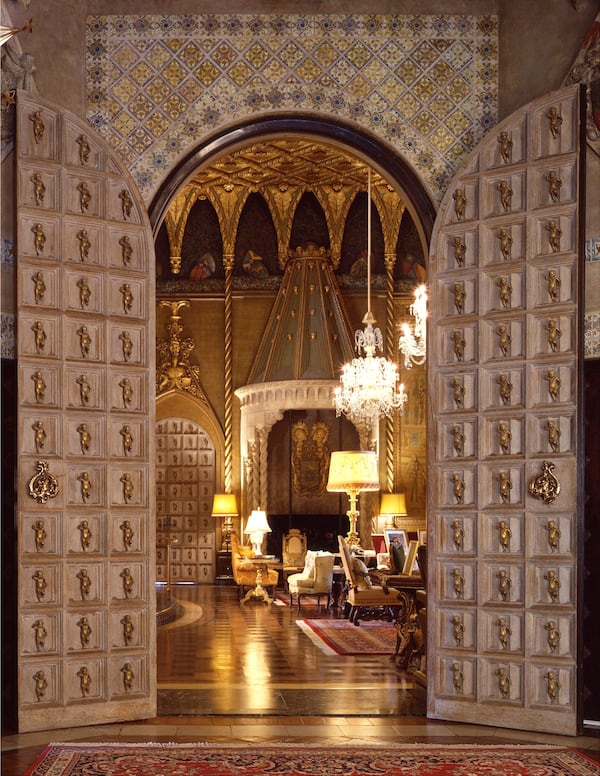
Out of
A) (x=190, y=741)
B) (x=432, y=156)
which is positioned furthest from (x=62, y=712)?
(x=432, y=156)

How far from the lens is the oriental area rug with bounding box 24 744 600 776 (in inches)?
212

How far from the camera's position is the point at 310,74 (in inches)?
286

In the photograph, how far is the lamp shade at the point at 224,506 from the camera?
56.4ft

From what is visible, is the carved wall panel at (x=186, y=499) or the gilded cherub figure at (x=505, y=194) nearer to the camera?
the gilded cherub figure at (x=505, y=194)

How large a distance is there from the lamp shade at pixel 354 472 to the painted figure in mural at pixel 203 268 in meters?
5.74

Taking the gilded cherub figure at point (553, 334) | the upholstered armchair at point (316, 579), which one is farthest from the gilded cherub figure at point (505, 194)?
the upholstered armchair at point (316, 579)

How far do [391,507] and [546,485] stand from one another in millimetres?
10570

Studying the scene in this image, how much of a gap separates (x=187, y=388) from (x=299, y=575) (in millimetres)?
4867

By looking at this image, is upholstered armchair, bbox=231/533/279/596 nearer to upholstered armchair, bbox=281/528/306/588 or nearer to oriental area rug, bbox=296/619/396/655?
upholstered armchair, bbox=281/528/306/588

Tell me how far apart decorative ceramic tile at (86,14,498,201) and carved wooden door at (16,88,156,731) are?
0.59m

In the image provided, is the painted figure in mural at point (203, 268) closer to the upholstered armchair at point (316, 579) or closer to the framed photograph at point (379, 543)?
the framed photograph at point (379, 543)

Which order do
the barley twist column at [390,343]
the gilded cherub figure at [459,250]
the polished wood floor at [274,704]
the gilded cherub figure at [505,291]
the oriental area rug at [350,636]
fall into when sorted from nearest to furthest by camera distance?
the polished wood floor at [274,704]
the gilded cherub figure at [505,291]
the gilded cherub figure at [459,250]
the oriental area rug at [350,636]
the barley twist column at [390,343]

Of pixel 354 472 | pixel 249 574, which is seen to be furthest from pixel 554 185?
pixel 249 574

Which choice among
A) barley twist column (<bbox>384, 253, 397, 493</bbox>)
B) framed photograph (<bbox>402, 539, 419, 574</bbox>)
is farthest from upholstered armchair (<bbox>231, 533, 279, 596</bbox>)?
framed photograph (<bbox>402, 539, 419, 574</bbox>)
